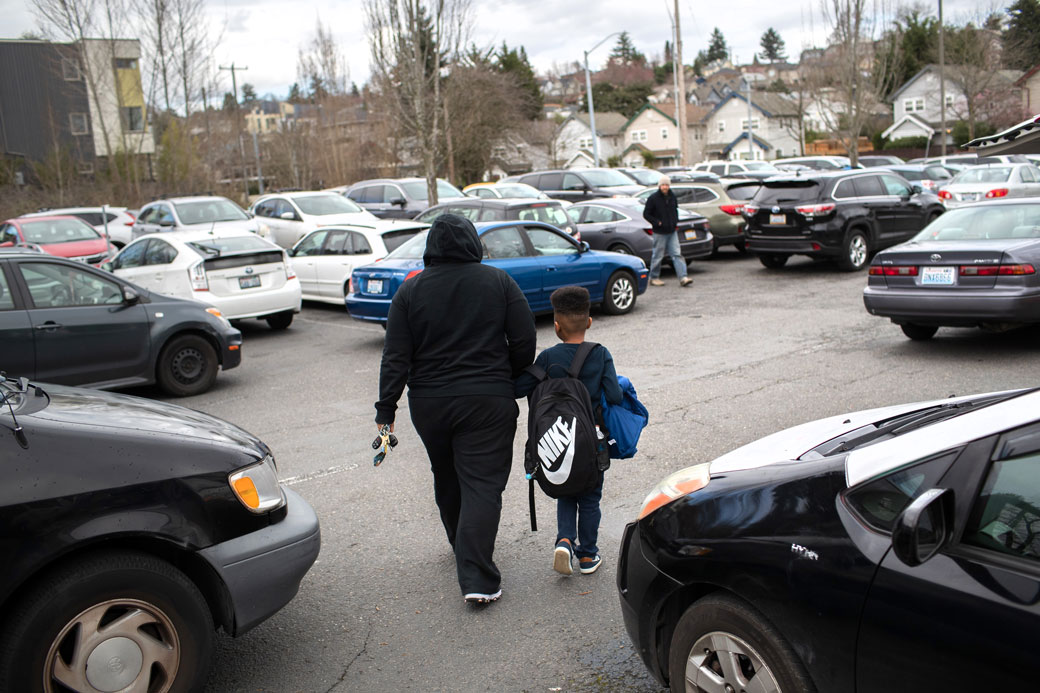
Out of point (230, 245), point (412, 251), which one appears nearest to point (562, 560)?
point (412, 251)

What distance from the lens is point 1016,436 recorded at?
94.0 inches

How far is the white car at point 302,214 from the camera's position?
18844 millimetres

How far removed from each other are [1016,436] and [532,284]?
9.77 metres

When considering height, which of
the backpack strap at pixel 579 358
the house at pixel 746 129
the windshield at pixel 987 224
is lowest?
the backpack strap at pixel 579 358

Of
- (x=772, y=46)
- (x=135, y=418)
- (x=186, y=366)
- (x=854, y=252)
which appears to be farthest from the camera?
(x=772, y=46)

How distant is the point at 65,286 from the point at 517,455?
486 cm

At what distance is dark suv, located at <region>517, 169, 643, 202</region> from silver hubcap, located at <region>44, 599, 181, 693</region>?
71.1ft

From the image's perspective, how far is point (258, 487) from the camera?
3.76 metres

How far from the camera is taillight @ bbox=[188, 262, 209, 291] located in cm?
1194

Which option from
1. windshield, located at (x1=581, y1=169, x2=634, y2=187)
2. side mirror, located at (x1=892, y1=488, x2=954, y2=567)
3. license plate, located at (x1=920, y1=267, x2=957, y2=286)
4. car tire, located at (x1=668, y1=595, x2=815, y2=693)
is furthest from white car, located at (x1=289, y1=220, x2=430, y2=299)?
windshield, located at (x1=581, y1=169, x2=634, y2=187)

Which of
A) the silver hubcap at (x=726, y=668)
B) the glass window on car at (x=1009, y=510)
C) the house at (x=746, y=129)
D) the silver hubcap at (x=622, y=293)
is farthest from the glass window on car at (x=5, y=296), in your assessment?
the house at (x=746, y=129)

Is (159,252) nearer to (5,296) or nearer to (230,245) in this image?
(230,245)

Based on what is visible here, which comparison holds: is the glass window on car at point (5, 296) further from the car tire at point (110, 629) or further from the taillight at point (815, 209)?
the taillight at point (815, 209)

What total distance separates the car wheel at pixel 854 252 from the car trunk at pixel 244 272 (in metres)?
9.51
